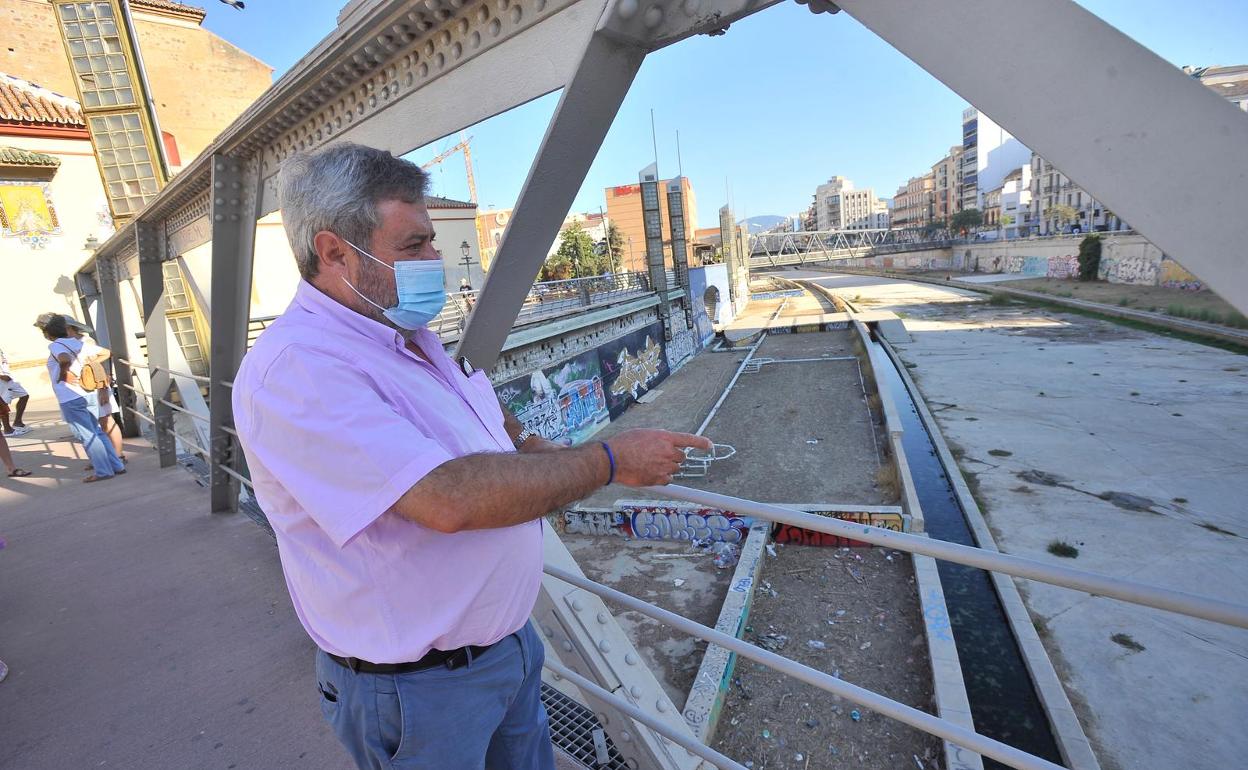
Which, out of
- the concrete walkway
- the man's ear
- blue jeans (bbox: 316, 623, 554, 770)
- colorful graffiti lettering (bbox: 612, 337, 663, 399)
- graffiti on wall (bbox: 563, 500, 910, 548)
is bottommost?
graffiti on wall (bbox: 563, 500, 910, 548)

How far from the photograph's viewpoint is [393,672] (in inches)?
51.9

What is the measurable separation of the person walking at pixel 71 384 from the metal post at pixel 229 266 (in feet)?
9.57

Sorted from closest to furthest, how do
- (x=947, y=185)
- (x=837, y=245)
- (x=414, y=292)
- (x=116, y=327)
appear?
1. (x=414, y=292)
2. (x=116, y=327)
3. (x=837, y=245)
4. (x=947, y=185)

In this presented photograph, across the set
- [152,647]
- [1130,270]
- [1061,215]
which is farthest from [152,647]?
[1061,215]

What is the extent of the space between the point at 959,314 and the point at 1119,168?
3976 cm

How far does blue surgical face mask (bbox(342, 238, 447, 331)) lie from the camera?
1.44m

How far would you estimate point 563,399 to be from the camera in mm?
15016

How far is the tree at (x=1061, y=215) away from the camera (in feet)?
206

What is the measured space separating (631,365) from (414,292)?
1940 cm

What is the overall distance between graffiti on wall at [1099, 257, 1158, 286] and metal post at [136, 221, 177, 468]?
46.3 meters

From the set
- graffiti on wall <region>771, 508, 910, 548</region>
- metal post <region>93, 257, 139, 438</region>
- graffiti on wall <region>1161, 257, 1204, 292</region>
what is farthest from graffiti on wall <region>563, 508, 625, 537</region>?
graffiti on wall <region>1161, 257, 1204, 292</region>

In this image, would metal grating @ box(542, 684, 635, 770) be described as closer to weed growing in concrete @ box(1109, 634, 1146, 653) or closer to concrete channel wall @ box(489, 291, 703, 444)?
concrete channel wall @ box(489, 291, 703, 444)

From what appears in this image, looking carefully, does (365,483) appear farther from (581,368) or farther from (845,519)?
(581,368)

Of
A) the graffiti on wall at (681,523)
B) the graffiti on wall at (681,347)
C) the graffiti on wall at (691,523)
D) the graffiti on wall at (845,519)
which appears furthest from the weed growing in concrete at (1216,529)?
the graffiti on wall at (681,347)
